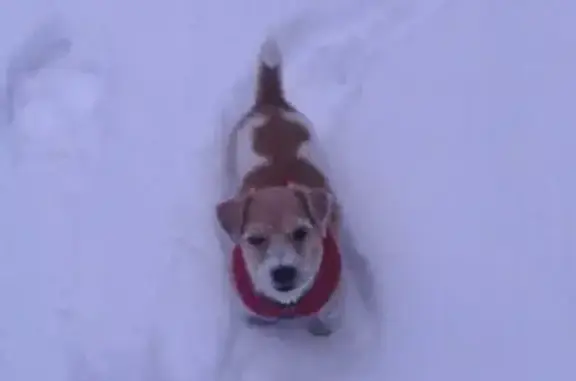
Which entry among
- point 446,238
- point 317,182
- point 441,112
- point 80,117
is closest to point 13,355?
point 80,117

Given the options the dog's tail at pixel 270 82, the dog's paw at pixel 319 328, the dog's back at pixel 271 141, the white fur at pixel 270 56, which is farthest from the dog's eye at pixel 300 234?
the white fur at pixel 270 56

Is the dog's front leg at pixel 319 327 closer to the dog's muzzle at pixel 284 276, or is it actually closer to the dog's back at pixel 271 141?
the dog's muzzle at pixel 284 276

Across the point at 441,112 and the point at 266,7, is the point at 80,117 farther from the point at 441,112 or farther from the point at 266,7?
the point at 441,112

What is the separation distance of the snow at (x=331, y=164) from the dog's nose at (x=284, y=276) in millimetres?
409

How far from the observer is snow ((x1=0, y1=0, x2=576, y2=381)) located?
2.61 m

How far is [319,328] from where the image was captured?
259 centimetres

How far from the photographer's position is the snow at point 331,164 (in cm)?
261

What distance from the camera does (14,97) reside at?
312cm

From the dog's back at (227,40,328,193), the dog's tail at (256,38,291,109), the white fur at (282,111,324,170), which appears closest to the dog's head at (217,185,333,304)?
the dog's back at (227,40,328,193)

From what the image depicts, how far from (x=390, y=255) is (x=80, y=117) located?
53.5 inches

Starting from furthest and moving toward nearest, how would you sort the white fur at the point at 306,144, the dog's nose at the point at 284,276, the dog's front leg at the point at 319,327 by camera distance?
the white fur at the point at 306,144 < the dog's front leg at the point at 319,327 < the dog's nose at the point at 284,276

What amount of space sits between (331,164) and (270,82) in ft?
1.31

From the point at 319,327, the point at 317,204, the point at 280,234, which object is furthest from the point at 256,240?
the point at 319,327

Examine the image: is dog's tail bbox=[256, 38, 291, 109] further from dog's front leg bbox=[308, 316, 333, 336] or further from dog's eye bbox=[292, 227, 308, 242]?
dog's front leg bbox=[308, 316, 333, 336]
